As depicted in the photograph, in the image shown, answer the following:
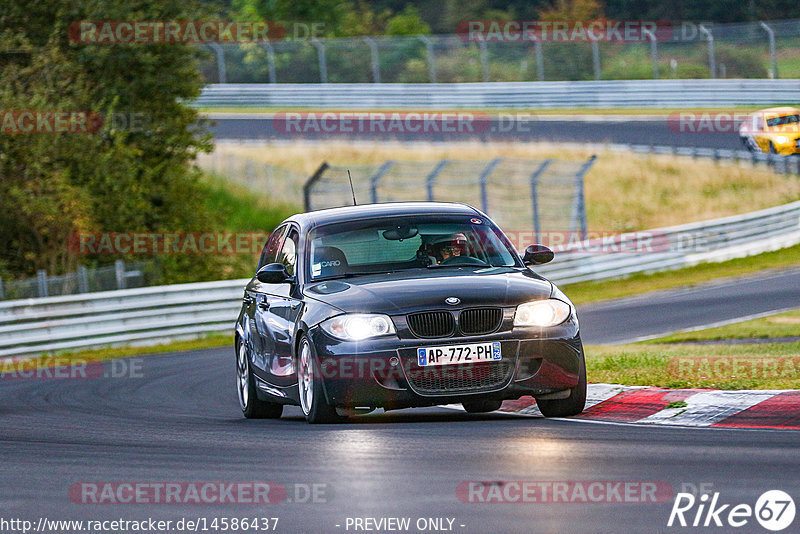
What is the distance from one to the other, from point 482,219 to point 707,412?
2588mm

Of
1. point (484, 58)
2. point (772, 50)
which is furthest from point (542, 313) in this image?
point (484, 58)

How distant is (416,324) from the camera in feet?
29.4

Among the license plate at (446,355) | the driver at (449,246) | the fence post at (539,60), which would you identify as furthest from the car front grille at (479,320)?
the fence post at (539,60)

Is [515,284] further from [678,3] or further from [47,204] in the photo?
[678,3]

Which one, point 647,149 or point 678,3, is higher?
point 678,3

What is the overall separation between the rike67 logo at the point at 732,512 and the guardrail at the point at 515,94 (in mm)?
39942

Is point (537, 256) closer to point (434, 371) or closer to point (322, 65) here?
point (434, 371)

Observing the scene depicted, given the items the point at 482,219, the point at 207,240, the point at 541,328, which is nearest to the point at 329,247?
the point at 482,219

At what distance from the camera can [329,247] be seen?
10.3 meters

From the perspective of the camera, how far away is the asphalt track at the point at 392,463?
6.04 m

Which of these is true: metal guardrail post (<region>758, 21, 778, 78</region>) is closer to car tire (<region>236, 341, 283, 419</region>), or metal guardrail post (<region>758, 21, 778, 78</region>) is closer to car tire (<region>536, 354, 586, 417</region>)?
car tire (<region>236, 341, 283, 419</region>)

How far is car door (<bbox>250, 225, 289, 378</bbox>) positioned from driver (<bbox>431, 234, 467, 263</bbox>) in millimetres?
1436

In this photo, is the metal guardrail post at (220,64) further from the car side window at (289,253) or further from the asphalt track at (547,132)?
the car side window at (289,253)

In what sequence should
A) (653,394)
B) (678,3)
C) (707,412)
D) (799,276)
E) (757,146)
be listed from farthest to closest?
(678,3), (757,146), (799,276), (653,394), (707,412)
